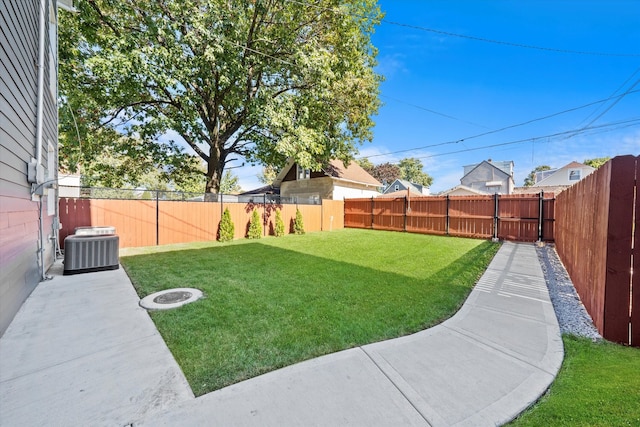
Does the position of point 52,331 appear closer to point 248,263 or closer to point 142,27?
point 248,263

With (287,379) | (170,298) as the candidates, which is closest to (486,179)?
(170,298)

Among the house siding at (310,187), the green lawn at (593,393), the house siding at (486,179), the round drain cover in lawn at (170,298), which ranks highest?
the house siding at (486,179)

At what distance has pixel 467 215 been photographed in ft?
36.0

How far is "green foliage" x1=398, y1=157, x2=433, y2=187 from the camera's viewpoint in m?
45.1

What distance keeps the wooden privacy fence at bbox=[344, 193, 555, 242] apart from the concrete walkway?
8.05 metres

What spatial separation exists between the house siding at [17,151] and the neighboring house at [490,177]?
98.4 ft

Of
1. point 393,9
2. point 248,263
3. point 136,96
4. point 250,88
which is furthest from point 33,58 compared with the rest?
point 393,9

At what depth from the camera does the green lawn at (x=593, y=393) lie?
1.54 m

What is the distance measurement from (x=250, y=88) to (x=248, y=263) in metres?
8.00

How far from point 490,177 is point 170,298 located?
101 feet

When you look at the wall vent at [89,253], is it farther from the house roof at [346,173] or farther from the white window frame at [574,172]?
the white window frame at [574,172]

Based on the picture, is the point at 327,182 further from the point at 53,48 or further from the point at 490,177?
the point at 490,177

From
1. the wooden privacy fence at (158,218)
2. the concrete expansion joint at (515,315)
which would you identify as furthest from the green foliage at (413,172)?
the concrete expansion joint at (515,315)

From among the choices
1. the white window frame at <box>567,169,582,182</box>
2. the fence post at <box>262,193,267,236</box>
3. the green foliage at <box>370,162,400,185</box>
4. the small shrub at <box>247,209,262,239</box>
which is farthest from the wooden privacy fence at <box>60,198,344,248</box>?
the white window frame at <box>567,169,582,182</box>
